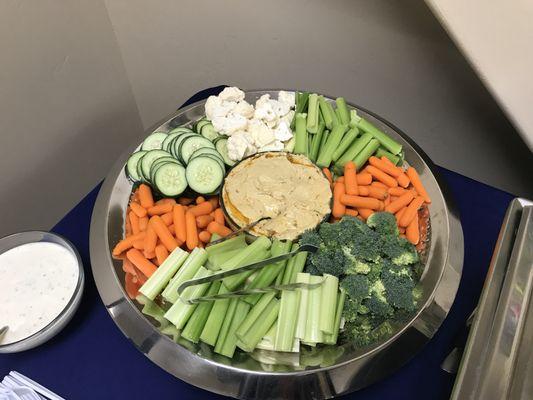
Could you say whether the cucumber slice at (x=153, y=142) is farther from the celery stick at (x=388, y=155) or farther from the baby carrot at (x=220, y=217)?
the celery stick at (x=388, y=155)

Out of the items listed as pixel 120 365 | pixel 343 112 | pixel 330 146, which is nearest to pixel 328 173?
pixel 330 146

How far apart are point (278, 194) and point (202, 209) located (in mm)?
328

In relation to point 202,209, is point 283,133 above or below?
above

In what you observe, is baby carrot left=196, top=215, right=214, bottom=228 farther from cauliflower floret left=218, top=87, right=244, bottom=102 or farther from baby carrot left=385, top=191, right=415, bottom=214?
baby carrot left=385, top=191, right=415, bottom=214

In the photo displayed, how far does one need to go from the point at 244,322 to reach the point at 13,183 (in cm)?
173

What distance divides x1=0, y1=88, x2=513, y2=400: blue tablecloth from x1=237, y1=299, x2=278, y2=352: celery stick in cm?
23

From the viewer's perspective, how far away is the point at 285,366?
4.84ft

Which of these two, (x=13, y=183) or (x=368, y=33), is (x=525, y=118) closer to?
(x=368, y=33)

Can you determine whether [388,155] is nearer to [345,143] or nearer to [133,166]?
[345,143]

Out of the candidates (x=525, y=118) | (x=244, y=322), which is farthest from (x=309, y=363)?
(x=525, y=118)

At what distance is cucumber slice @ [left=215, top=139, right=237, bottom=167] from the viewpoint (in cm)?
211

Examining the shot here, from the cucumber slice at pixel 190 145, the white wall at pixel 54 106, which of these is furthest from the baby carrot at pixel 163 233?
the white wall at pixel 54 106

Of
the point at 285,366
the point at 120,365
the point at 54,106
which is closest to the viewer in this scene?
the point at 285,366

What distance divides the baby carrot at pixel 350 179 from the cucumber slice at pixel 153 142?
0.85 meters
